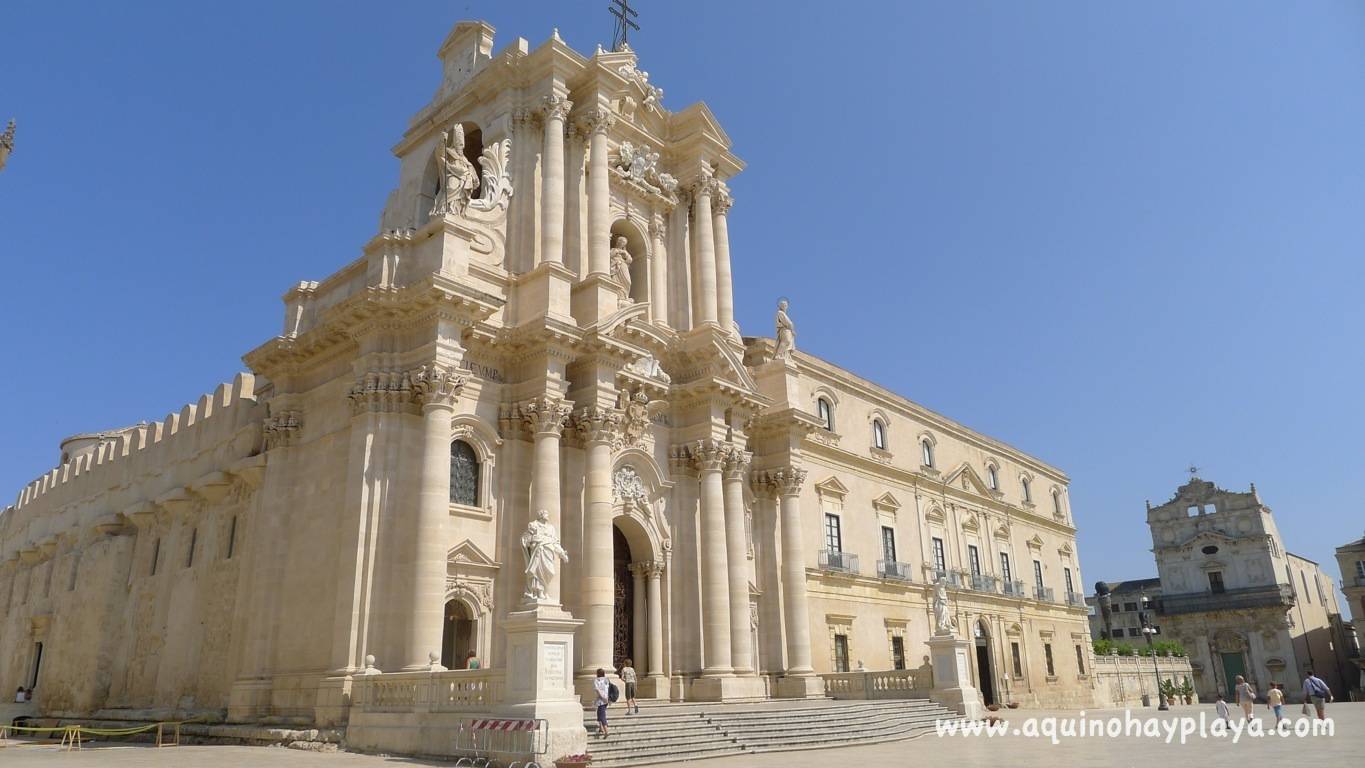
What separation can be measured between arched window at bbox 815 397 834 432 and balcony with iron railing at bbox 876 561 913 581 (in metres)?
5.12

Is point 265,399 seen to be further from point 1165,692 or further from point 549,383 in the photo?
point 1165,692


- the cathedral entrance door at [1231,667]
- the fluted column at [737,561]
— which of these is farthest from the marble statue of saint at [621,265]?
the cathedral entrance door at [1231,667]

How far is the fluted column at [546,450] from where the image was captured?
1961 cm

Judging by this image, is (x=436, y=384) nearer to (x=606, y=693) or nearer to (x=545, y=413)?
(x=545, y=413)

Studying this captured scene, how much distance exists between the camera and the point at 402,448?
1866 cm

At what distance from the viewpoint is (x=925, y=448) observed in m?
38.2

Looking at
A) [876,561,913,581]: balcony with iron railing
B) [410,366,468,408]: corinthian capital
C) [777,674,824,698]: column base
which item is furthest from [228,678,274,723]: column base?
[876,561,913,581]: balcony with iron railing

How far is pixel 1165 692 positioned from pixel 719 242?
3739 centimetres

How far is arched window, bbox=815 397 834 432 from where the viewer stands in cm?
3269

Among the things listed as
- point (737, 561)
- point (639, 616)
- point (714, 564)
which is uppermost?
point (737, 561)

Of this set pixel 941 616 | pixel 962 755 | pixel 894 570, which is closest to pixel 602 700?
pixel 962 755

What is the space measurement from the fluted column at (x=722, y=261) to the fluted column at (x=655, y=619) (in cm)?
741

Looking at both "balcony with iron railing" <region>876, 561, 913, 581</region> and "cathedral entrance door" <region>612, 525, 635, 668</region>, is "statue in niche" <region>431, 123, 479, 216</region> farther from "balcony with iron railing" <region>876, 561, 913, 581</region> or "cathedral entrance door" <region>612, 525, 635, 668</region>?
"balcony with iron railing" <region>876, 561, 913, 581</region>

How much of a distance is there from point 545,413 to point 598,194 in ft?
22.5
